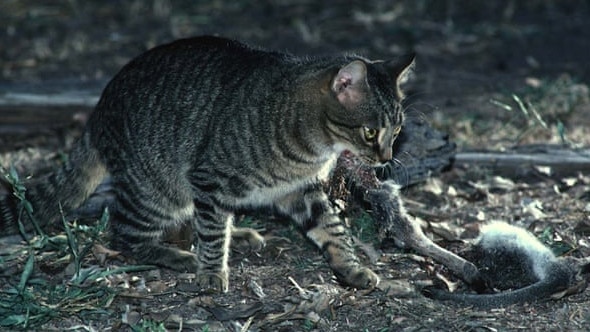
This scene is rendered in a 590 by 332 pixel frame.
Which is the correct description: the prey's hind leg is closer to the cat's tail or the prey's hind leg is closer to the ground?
the ground

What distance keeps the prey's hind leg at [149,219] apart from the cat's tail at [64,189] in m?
0.23

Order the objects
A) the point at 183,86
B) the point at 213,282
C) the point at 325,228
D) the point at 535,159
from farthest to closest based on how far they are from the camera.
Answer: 1. the point at 535,159
2. the point at 183,86
3. the point at 325,228
4. the point at 213,282

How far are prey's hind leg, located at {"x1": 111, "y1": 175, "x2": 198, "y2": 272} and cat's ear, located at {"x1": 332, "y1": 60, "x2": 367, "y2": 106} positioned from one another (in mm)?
1129

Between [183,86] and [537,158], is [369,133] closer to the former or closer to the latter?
[183,86]

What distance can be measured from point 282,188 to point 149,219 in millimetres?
895

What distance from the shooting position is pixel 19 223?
5.31 metres

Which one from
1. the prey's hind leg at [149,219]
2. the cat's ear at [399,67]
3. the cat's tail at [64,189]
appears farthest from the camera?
the cat's tail at [64,189]

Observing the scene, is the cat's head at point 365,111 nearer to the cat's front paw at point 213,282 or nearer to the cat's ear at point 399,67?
the cat's ear at point 399,67

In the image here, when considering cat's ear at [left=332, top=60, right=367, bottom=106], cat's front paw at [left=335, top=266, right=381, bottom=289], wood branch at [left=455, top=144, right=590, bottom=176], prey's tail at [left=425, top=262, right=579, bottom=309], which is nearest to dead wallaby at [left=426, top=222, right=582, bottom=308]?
prey's tail at [left=425, top=262, right=579, bottom=309]

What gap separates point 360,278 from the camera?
200 inches

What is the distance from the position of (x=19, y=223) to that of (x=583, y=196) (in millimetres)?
3506

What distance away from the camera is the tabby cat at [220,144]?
16.3 ft

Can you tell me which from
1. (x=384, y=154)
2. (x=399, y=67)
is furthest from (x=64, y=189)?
(x=399, y=67)

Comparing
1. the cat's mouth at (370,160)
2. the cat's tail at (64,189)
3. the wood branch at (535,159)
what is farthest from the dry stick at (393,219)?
the wood branch at (535,159)
